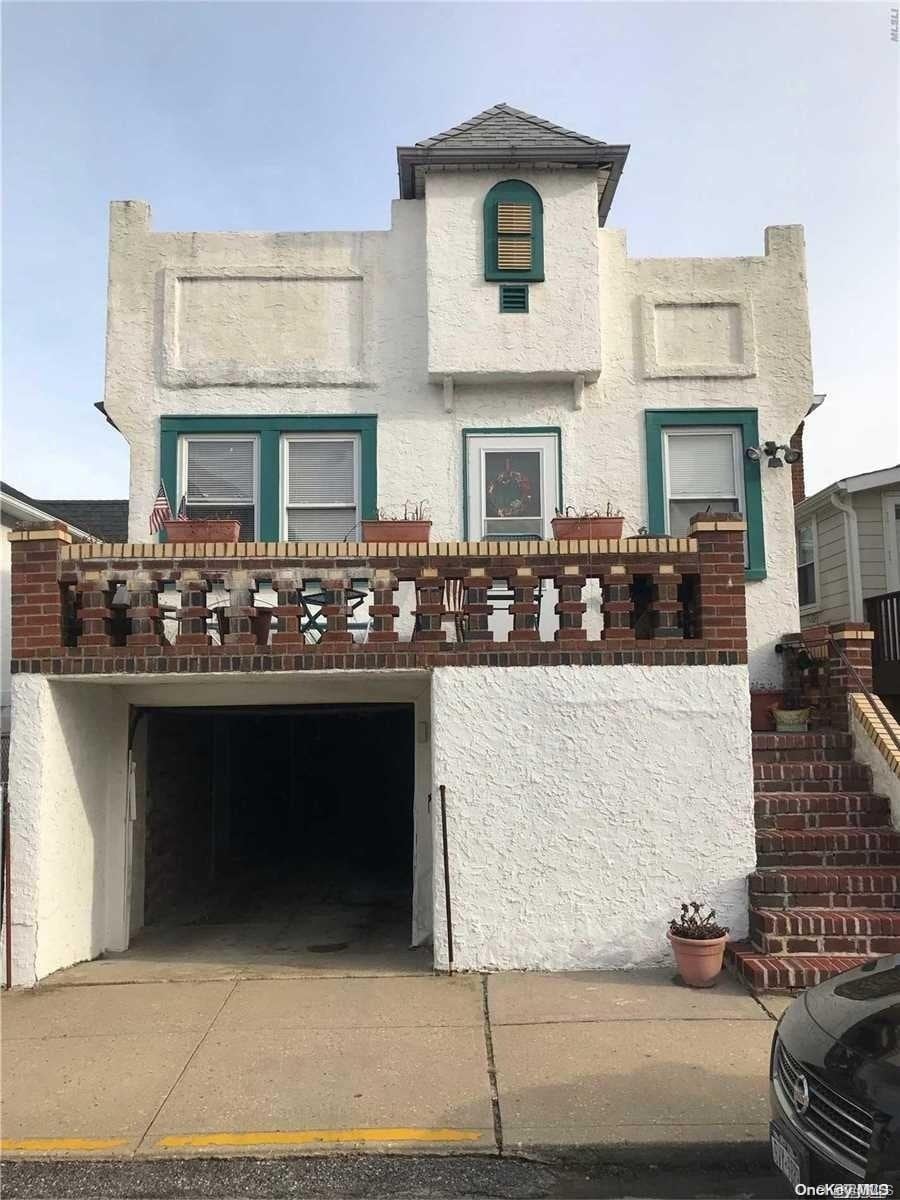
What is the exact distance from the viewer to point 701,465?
370 inches

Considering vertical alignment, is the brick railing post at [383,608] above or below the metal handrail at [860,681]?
above

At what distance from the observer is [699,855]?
6570 mm

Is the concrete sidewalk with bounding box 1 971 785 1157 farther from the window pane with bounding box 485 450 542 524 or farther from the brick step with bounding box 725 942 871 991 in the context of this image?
the window pane with bounding box 485 450 542 524

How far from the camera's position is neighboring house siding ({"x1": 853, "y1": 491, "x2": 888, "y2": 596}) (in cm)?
1267

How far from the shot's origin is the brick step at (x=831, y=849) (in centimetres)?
671

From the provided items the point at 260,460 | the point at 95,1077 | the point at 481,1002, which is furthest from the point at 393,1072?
the point at 260,460

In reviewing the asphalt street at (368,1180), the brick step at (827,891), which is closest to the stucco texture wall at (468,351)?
the brick step at (827,891)

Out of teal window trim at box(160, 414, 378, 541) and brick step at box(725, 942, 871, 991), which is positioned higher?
teal window trim at box(160, 414, 378, 541)

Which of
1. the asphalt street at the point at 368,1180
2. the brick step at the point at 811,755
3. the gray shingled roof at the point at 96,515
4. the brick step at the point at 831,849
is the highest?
the gray shingled roof at the point at 96,515

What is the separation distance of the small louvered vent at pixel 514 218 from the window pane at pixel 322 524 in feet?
10.2

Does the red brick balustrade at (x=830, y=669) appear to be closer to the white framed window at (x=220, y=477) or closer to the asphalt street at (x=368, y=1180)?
the asphalt street at (x=368, y=1180)

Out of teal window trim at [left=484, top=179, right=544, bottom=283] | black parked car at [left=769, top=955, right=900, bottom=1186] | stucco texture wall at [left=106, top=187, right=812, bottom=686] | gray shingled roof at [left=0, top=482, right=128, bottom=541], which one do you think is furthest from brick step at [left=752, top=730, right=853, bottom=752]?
gray shingled roof at [left=0, top=482, right=128, bottom=541]

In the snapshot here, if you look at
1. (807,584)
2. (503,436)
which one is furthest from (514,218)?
(807,584)

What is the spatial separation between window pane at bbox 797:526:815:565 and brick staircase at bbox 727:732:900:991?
22.6 feet
